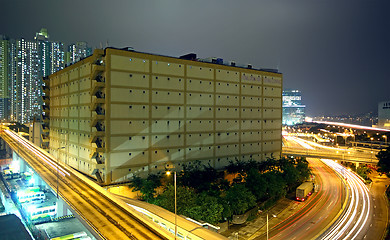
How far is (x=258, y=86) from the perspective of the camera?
5400cm

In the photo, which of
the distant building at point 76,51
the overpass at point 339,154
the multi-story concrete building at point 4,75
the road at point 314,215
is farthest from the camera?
the distant building at point 76,51

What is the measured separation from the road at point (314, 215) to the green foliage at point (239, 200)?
3590mm

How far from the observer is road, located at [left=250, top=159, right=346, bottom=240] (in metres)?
28.6

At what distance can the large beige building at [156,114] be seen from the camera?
120 ft

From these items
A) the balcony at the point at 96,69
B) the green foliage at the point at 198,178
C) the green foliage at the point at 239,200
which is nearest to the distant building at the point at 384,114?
the green foliage at the point at 198,178

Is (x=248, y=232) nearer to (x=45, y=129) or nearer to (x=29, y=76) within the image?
(x=45, y=129)

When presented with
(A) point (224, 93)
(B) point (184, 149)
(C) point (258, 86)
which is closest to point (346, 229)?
(B) point (184, 149)

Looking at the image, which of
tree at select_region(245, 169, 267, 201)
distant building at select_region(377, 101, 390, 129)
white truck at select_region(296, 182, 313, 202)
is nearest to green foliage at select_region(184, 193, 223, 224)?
tree at select_region(245, 169, 267, 201)

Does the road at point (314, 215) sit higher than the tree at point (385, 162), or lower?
lower

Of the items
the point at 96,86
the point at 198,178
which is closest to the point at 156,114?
the point at 96,86

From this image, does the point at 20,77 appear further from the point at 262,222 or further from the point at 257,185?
the point at 262,222

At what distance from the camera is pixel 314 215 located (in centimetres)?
3366

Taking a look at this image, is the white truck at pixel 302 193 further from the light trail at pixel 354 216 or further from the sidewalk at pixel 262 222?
the light trail at pixel 354 216

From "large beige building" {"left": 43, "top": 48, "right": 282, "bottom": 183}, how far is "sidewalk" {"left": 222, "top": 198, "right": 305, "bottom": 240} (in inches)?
527
